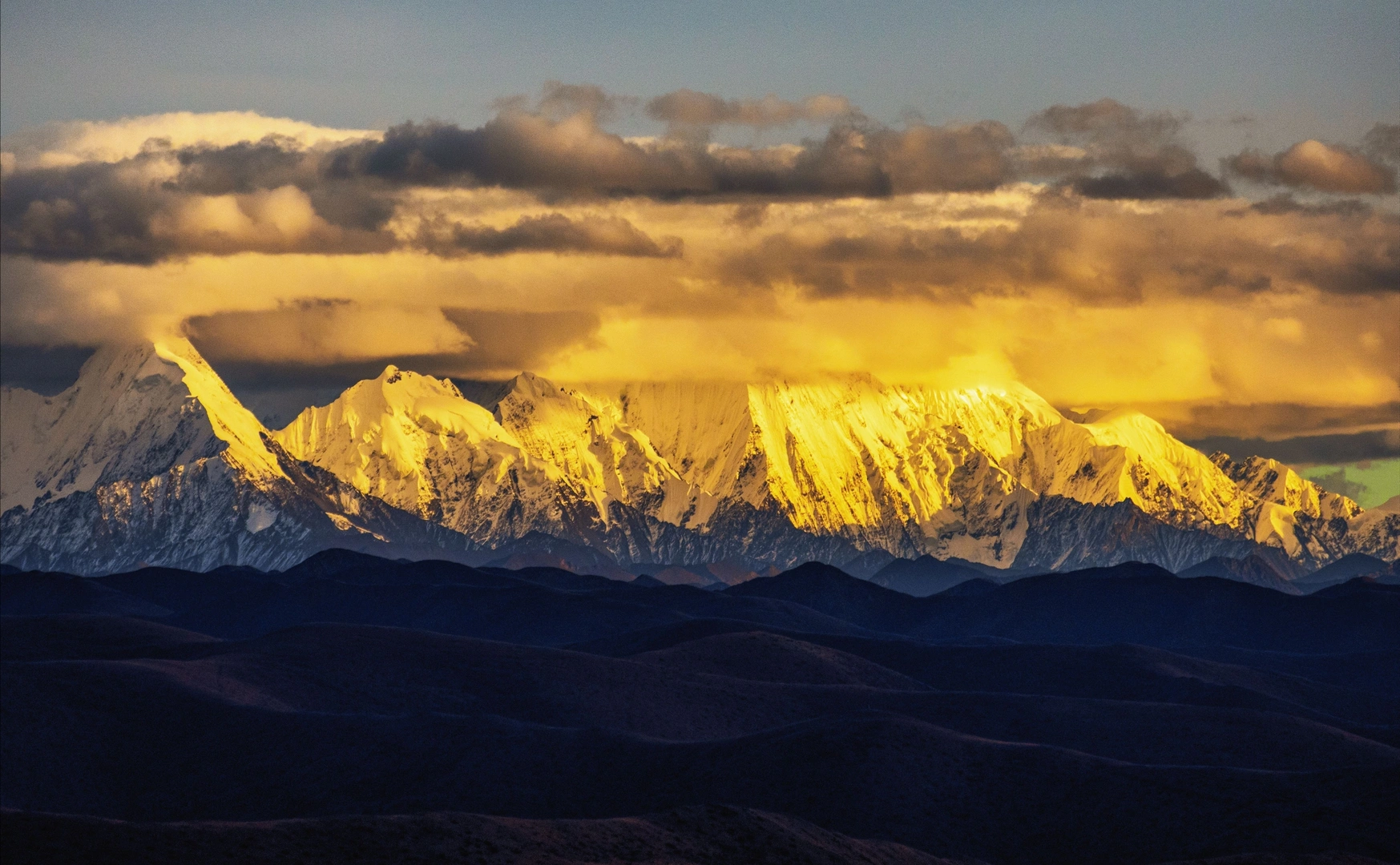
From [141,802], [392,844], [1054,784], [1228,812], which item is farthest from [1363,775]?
[141,802]

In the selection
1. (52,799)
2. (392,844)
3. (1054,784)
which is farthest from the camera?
(52,799)

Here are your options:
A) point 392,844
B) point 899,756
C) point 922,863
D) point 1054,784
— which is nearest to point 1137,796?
point 1054,784

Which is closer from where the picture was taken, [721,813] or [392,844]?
[392,844]

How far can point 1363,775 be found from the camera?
538 feet

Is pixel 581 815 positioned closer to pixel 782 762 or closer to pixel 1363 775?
pixel 782 762

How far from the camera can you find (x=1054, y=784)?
6929 inches

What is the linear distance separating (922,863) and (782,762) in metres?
46.6

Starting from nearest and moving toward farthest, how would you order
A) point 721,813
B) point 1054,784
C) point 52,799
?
point 721,813 < point 1054,784 < point 52,799

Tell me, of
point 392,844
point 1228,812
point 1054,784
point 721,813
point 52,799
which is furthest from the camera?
point 52,799

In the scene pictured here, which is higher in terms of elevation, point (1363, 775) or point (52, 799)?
point (1363, 775)

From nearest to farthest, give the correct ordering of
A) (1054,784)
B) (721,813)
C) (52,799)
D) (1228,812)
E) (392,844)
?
(392,844) → (721,813) → (1228,812) → (1054,784) → (52,799)

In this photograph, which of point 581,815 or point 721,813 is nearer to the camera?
point 721,813

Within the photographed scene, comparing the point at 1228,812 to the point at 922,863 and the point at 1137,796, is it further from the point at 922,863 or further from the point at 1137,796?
the point at 922,863

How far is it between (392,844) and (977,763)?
73320 millimetres
